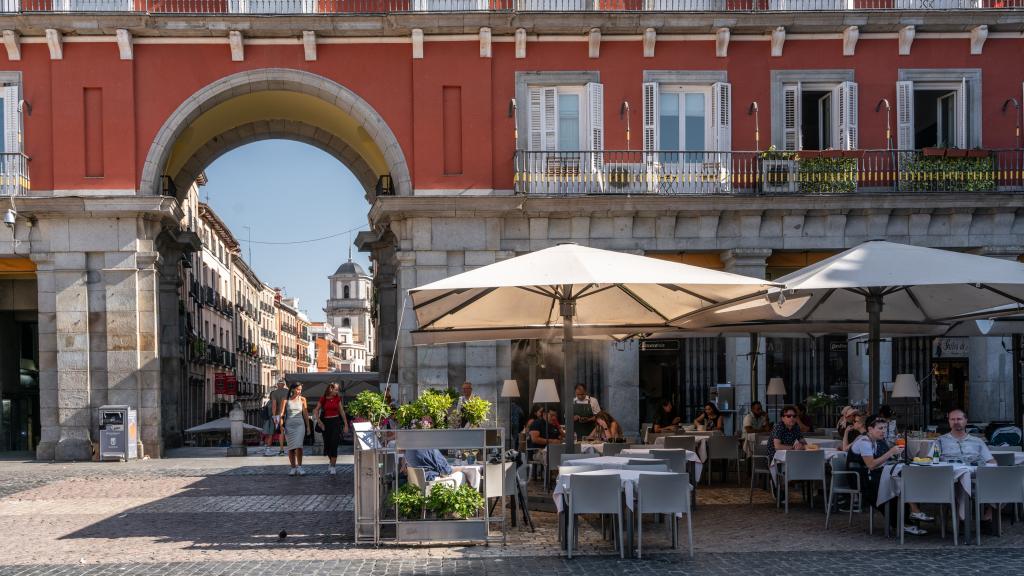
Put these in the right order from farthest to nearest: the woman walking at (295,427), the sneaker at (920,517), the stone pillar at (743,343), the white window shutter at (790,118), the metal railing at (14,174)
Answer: the white window shutter at (790,118) → the stone pillar at (743,343) → the metal railing at (14,174) → the woman walking at (295,427) → the sneaker at (920,517)

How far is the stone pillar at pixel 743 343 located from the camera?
823 inches

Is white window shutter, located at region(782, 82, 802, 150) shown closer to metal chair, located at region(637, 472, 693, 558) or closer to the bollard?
the bollard

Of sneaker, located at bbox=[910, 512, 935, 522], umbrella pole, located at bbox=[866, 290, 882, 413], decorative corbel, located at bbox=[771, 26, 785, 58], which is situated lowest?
sneaker, located at bbox=[910, 512, 935, 522]

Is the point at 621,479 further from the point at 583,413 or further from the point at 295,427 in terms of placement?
the point at 295,427

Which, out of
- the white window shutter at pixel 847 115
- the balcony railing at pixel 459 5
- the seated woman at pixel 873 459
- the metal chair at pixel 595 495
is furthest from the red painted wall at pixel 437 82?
the metal chair at pixel 595 495

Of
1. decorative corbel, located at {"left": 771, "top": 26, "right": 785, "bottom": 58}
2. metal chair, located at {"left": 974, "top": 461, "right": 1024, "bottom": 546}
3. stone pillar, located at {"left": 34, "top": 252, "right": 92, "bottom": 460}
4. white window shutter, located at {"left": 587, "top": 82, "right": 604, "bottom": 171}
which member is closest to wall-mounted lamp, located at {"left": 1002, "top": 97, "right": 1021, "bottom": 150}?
decorative corbel, located at {"left": 771, "top": 26, "right": 785, "bottom": 58}

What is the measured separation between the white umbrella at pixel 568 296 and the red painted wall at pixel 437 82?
771cm

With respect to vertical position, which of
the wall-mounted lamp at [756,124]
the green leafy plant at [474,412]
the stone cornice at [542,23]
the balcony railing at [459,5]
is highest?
the balcony railing at [459,5]

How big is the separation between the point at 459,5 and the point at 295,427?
931 centimetres

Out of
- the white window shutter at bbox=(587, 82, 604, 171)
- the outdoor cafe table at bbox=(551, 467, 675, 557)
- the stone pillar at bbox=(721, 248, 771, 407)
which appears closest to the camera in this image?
the outdoor cafe table at bbox=(551, 467, 675, 557)

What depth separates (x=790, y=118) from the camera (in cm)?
2173

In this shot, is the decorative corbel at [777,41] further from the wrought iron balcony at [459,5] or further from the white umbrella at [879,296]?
the white umbrella at [879,296]

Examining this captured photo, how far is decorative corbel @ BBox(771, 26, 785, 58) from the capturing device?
21344 mm

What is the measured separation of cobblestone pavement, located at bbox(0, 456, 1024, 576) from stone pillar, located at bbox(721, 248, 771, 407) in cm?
645
